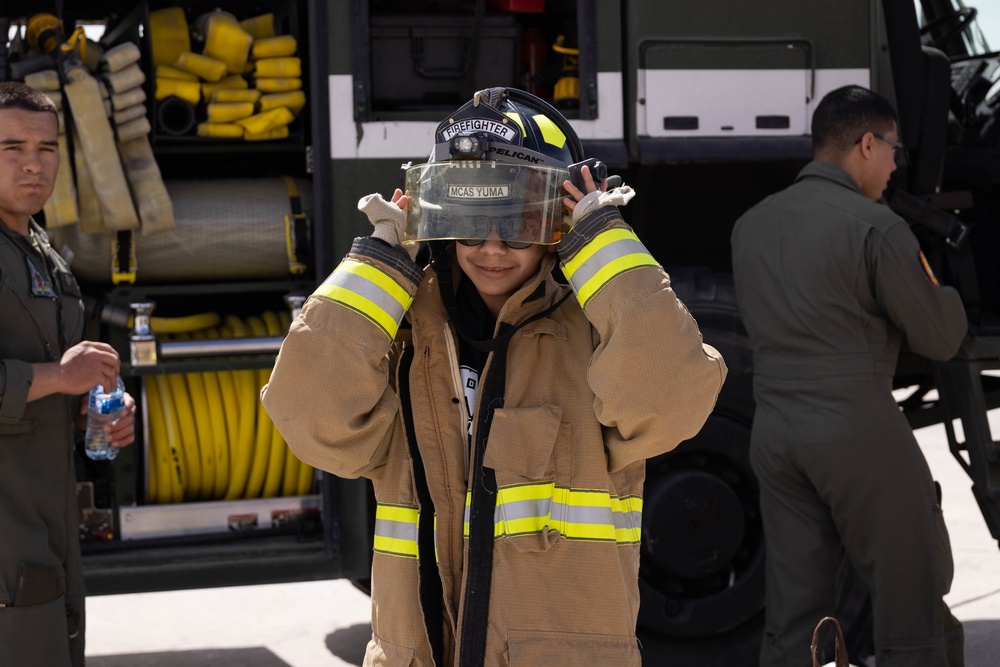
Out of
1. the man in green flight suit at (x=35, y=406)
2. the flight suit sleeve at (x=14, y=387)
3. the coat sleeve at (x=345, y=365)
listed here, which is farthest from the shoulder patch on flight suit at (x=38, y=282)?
the coat sleeve at (x=345, y=365)

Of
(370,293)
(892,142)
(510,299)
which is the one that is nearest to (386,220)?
(370,293)

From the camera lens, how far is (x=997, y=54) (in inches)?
183

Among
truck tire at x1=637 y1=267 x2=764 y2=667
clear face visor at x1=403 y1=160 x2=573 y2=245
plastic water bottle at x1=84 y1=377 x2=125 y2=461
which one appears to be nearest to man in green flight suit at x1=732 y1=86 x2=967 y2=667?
truck tire at x1=637 y1=267 x2=764 y2=667

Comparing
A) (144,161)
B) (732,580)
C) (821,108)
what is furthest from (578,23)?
(732,580)

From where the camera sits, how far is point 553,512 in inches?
72.0

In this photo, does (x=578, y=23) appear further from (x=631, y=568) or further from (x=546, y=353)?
(x=631, y=568)

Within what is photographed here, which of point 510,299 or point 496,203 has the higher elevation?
point 496,203

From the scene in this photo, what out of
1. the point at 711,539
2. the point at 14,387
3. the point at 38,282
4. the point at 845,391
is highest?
the point at 38,282

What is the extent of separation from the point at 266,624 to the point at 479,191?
10.7 ft

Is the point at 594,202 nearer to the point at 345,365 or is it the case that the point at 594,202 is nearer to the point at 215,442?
the point at 345,365

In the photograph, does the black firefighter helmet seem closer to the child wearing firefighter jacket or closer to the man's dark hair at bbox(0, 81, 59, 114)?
the child wearing firefighter jacket

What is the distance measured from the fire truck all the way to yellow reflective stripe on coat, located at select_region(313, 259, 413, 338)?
152cm

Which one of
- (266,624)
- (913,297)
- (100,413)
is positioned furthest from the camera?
(266,624)

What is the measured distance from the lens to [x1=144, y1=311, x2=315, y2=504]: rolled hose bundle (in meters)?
3.61
